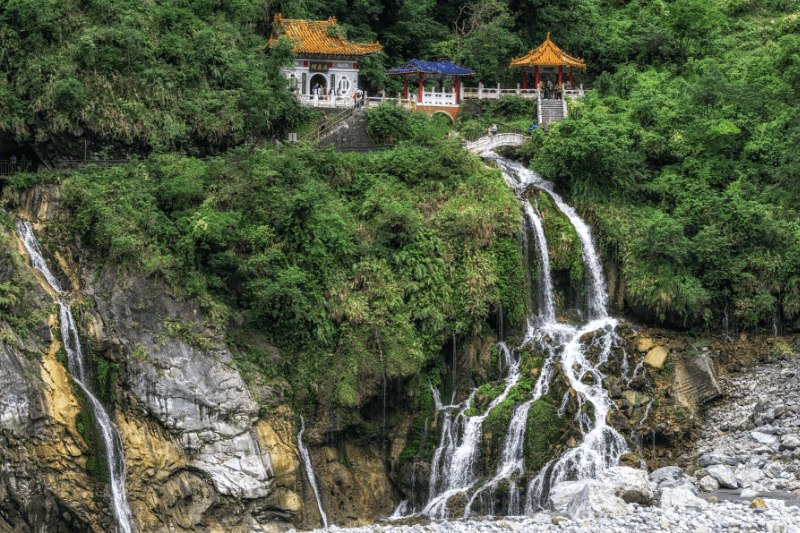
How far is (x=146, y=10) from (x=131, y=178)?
29.3 ft

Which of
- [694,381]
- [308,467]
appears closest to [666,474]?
[694,381]

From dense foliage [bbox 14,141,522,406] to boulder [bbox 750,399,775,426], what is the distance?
25.9 feet

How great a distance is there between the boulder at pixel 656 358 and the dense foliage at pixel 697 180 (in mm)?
1921

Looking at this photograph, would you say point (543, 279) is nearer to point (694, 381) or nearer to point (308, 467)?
point (694, 381)

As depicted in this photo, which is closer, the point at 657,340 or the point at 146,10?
the point at 657,340

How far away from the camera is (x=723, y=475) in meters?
20.2

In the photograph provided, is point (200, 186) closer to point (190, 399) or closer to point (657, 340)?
point (190, 399)

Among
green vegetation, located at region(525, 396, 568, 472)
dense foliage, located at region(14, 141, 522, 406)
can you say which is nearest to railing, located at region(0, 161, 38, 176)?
dense foliage, located at region(14, 141, 522, 406)

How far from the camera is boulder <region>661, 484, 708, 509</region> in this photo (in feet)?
61.1

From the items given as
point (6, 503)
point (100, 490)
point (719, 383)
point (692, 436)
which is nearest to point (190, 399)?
point (100, 490)

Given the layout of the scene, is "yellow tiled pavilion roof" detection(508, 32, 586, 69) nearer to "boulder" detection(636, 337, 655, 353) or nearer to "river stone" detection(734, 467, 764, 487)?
"boulder" detection(636, 337, 655, 353)

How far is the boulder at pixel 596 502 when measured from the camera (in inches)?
734

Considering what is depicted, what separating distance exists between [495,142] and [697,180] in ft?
26.7

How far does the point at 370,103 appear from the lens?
36.0m
